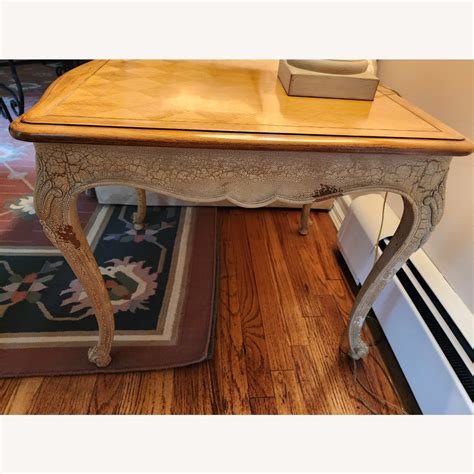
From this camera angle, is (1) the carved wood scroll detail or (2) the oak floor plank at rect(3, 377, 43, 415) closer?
(1) the carved wood scroll detail

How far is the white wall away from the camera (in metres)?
0.85

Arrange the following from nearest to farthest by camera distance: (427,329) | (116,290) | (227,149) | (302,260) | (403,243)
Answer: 1. (227,149)
2. (403,243)
3. (427,329)
4. (116,290)
5. (302,260)

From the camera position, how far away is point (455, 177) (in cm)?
91

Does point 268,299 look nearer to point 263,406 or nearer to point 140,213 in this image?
point 263,406

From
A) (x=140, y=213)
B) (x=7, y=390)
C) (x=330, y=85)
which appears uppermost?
(x=330, y=85)

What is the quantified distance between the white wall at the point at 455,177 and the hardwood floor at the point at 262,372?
1.06 feet

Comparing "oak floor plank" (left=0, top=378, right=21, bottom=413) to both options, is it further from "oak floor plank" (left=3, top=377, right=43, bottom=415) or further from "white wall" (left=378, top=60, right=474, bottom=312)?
"white wall" (left=378, top=60, right=474, bottom=312)

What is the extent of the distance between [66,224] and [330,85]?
63 cm

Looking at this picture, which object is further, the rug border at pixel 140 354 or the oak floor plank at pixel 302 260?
the oak floor plank at pixel 302 260

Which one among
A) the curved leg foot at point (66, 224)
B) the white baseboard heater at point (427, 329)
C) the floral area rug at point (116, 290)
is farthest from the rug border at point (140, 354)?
the white baseboard heater at point (427, 329)

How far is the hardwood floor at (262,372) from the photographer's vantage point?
859 millimetres

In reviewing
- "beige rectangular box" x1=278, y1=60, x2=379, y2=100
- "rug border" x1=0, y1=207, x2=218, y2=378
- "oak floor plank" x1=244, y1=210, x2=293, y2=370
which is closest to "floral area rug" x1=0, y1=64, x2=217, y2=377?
"rug border" x1=0, y1=207, x2=218, y2=378

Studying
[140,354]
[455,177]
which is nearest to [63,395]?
[140,354]

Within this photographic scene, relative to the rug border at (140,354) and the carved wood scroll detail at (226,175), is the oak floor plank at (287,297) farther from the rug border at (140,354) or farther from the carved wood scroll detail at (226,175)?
the carved wood scroll detail at (226,175)
